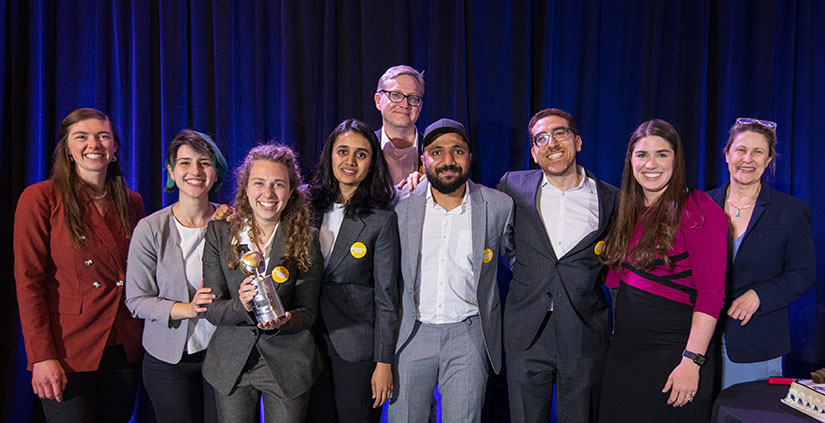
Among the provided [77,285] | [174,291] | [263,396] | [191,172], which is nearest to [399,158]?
[191,172]

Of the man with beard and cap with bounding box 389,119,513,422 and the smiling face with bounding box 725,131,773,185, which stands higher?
the smiling face with bounding box 725,131,773,185

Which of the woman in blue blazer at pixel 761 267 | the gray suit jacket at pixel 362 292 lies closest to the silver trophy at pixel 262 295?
the gray suit jacket at pixel 362 292

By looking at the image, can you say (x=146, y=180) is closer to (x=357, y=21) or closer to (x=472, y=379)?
(x=357, y=21)

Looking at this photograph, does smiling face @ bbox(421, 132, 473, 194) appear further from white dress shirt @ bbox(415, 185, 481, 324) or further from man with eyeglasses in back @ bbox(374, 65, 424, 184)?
man with eyeglasses in back @ bbox(374, 65, 424, 184)

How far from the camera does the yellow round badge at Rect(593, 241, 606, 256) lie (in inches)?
91.7

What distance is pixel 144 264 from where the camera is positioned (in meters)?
2.18

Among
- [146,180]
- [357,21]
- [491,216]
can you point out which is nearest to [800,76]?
[491,216]

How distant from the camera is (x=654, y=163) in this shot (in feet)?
7.30

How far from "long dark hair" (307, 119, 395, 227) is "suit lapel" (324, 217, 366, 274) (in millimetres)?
119

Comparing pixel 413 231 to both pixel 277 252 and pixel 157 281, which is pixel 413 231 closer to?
pixel 277 252

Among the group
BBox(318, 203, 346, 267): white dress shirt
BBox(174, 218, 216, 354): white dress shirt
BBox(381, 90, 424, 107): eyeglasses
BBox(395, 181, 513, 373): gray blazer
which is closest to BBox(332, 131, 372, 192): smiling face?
BBox(318, 203, 346, 267): white dress shirt

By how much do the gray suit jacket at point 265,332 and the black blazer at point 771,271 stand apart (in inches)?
82.6

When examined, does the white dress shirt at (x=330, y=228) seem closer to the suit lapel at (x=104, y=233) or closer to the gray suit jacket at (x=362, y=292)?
the gray suit jacket at (x=362, y=292)

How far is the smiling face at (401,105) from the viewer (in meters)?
2.72
